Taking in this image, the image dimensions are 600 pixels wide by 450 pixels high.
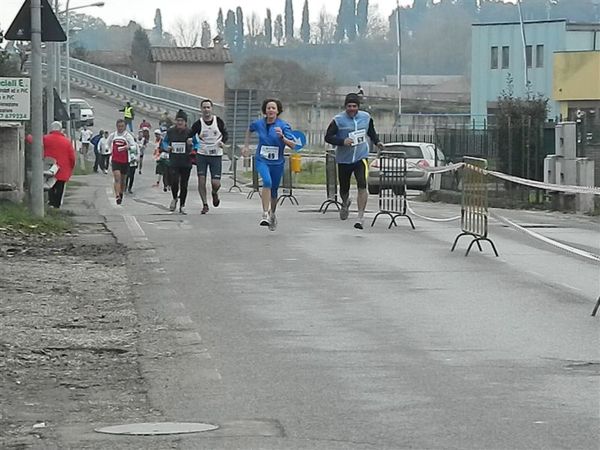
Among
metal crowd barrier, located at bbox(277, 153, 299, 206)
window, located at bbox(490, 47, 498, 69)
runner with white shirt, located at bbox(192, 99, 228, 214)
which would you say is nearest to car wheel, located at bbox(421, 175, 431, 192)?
metal crowd barrier, located at bbox(277, 153, 299, 206)

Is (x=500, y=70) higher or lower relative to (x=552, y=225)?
higher

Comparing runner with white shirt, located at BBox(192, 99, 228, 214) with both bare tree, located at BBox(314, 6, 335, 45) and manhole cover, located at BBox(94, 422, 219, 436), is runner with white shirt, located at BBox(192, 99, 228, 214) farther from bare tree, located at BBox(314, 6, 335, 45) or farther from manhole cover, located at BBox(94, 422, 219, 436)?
bare tree, located at BBox(314, 6, 335, 45)

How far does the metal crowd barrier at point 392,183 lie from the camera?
20.2 m

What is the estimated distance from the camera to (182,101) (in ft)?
279

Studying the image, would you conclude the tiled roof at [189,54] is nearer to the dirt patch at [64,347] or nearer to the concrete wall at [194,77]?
the concrete wall at [194,77]

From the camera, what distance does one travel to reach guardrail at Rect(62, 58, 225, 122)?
8369 centimetres

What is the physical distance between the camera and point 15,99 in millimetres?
20453

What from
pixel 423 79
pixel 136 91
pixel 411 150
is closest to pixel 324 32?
pixel 423 79

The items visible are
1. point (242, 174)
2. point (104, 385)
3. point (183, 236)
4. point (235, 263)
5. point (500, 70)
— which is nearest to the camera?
point (104, 385)

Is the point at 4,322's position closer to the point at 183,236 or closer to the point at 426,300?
the point at 426,300

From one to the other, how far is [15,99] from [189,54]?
90.5 metres

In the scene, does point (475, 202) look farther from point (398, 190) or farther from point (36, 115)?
point (36, 115)

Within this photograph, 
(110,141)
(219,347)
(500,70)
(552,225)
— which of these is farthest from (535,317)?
(500,70)

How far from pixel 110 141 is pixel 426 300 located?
55.3ft
